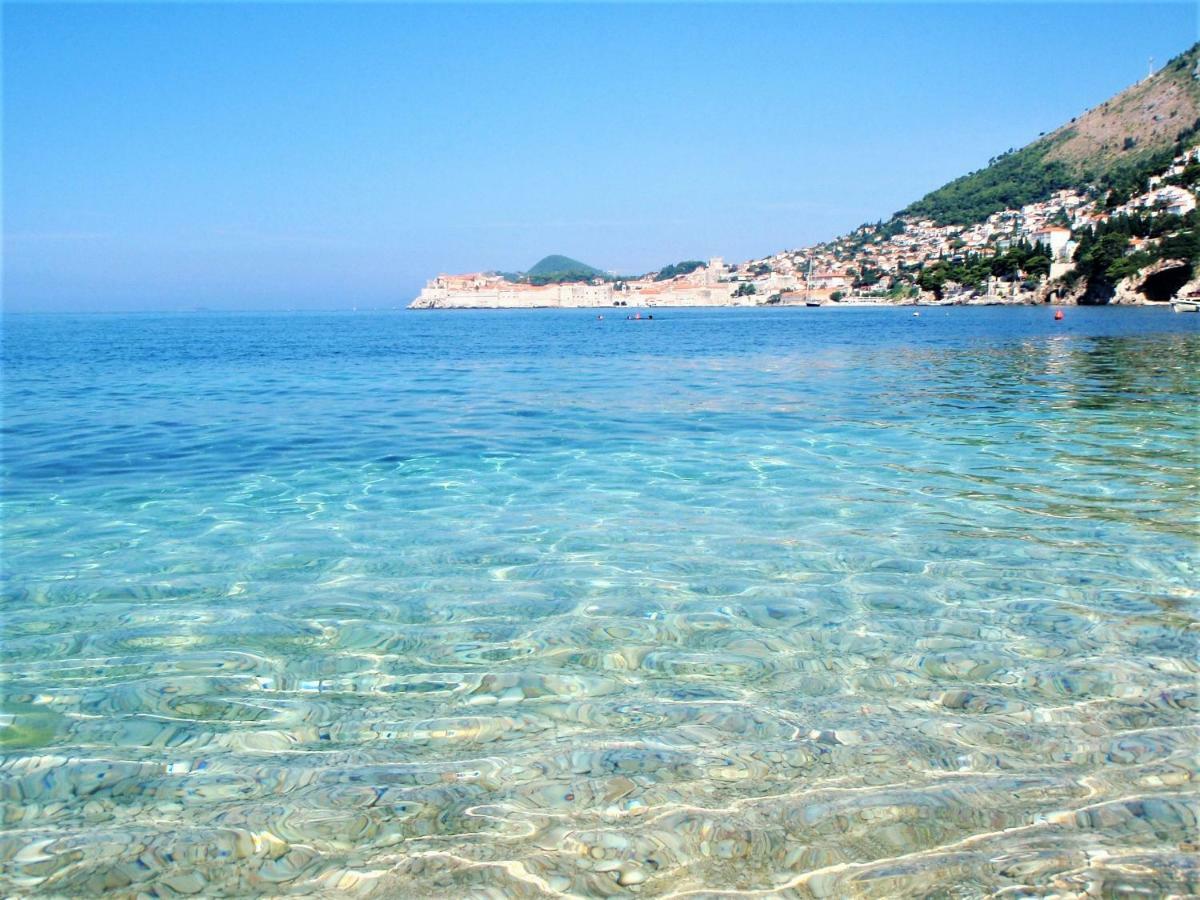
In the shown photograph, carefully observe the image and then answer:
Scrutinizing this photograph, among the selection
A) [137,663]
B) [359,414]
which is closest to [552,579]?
[137,663]

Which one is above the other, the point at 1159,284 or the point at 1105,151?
the point at 1105,151

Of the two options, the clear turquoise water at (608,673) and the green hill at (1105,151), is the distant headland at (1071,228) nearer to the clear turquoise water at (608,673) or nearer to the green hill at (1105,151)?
the green hill at (1105,151)

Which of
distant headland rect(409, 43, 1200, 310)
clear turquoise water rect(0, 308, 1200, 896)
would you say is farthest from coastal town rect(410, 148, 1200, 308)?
clear turquoise water rect(0, 308, 1200, 896)

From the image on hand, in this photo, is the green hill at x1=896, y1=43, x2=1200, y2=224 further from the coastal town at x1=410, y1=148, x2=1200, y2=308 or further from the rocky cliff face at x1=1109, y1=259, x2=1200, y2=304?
the rocky cliff face at x1=1109, y1=259, x2=1200, y2=304

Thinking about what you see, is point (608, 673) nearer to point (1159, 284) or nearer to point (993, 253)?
point (1159, 284)

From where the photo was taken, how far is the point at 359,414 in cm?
1518

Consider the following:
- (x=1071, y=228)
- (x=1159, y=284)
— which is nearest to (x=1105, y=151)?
(x=1071, y=228)

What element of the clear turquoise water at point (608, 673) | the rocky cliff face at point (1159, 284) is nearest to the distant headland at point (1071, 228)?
the rocky cliff face at point (1159, 284)

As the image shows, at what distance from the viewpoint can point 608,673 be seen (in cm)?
401

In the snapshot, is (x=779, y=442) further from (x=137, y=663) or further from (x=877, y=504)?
(x=137, y=663)

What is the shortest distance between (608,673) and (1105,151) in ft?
620

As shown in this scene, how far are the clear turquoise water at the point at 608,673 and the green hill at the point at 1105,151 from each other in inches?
4964

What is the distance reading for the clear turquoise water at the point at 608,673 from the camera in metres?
2.61

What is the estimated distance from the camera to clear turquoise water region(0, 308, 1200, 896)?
2.61 m
